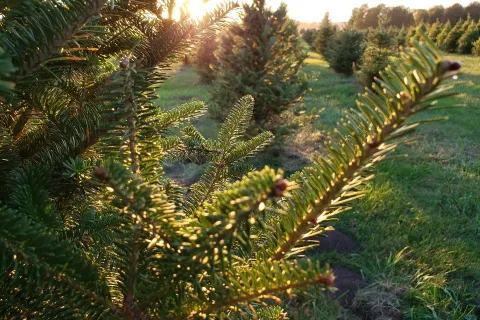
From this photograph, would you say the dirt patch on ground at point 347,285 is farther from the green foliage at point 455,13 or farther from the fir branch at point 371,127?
the green foliage at point 455,13

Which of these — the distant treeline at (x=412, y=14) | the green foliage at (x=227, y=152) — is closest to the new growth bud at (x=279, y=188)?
the green foliage at (x=227, y=152)

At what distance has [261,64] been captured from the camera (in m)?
7.15

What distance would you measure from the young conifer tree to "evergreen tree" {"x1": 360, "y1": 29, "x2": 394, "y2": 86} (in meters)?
12.3

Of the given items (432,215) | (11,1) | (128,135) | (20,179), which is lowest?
(432,215)

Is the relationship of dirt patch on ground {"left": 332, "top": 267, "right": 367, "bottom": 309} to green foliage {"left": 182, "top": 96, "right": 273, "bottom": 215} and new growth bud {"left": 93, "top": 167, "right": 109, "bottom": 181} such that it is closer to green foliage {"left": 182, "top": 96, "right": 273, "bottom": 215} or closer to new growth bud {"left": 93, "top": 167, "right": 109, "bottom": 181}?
green foliage {"left": 182, "top": 96, "right": 273, "bottom": 215}

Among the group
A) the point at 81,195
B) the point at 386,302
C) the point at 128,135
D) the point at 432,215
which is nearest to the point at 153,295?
the point at 128,135

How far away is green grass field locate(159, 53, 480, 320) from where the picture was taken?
11.4 ft

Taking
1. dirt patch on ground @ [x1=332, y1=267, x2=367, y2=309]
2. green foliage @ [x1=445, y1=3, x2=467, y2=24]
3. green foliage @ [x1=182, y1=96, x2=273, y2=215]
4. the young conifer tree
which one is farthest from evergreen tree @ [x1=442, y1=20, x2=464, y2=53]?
the young conifer tree

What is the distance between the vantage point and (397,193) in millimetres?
5754

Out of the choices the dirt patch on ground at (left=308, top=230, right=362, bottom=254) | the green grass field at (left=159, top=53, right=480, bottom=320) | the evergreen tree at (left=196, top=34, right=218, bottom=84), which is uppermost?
the evergreen tree at (left=196, top=34, right=218, bottom=84)

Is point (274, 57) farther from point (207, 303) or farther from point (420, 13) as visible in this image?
point (420, 13)

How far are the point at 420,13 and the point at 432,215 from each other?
116ft

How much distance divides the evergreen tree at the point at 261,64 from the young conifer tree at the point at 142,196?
5808 mm

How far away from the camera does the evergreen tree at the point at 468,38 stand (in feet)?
75.0
